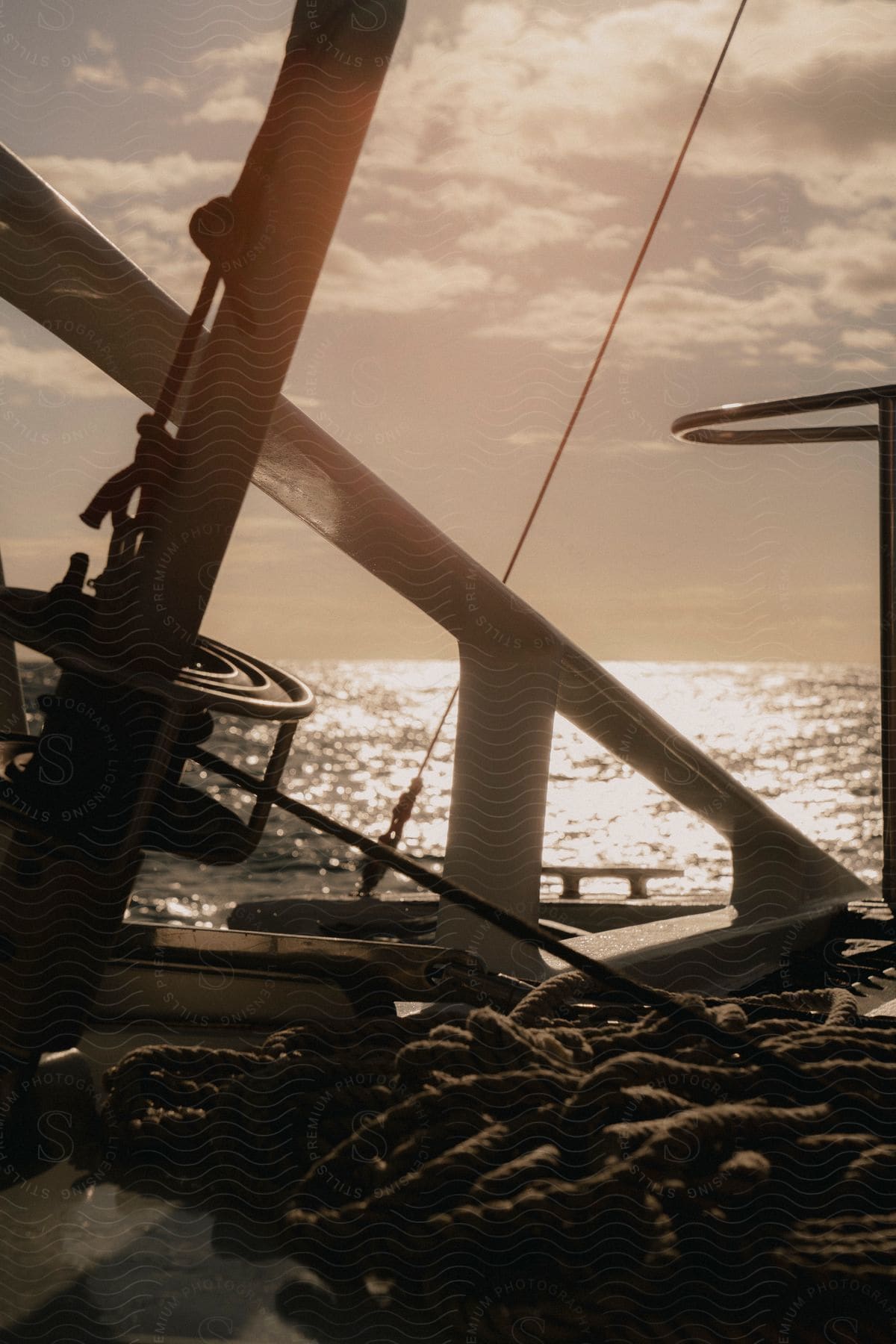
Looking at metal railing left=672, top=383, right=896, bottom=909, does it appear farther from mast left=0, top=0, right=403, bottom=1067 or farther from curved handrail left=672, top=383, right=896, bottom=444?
mast left=0, top=0, right=403, bottom=1067

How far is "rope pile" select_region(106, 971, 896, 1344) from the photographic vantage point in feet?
3.72

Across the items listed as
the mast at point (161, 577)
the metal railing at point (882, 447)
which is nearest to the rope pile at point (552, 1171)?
the mast at point (161, 577)

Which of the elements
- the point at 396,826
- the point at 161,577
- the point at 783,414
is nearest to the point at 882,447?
the point at 783,414

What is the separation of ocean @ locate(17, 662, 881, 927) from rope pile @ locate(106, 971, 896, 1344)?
71cm

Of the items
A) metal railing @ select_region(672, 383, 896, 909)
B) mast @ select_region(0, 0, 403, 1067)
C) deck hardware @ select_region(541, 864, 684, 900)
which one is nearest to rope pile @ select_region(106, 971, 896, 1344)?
mast @ select_region(0, 0, 403, 1067)

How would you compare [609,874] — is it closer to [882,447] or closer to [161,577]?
[882,447]

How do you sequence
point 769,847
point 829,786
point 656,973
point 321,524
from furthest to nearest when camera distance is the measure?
point 829,786 → point 769,847 → point 656,973 → point 321,524

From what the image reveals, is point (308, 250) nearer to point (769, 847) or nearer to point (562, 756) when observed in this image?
point (769, 847)

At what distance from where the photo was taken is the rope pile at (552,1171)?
113 centimetres

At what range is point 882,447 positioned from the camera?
301cm

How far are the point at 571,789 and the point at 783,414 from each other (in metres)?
30.6

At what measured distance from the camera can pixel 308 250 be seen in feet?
6.26

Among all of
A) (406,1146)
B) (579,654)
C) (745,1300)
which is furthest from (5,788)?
(579,654)

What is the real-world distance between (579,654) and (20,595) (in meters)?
1.35
